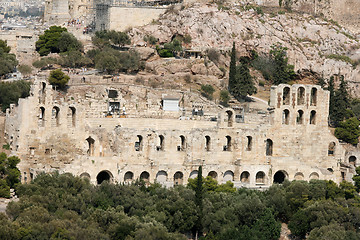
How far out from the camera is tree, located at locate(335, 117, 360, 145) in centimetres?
9500

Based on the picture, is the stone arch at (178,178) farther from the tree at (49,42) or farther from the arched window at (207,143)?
the tree at (49,42)

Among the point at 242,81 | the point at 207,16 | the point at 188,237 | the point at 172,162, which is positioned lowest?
the point at 188,237

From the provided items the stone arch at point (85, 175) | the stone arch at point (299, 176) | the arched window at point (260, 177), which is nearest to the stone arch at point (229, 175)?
the arched window at point (260, 177)

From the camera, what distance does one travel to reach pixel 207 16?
4560 inches

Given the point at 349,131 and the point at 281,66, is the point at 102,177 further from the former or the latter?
the point at 281,66

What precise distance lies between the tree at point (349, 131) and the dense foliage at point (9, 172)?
3826 cm

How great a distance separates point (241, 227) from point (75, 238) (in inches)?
607

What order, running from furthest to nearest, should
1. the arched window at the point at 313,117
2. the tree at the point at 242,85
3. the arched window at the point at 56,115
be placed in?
the tree at the point at 242,85 < the arched window at the point at 313,117 < the arched window at the point at 56,115

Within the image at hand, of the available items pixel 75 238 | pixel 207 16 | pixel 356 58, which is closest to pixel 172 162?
pixel 75 238

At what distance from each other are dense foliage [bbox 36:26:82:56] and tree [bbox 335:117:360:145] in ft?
115

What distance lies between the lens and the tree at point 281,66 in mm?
106500

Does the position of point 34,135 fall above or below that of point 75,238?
above

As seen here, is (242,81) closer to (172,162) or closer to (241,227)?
(172,162)

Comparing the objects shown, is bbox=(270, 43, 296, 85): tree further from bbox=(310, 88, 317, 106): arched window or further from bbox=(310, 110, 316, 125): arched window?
bbox=(310, 110, 316, 125): arched window
